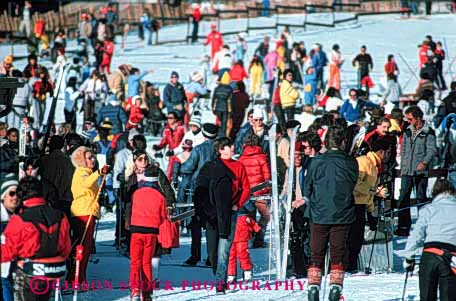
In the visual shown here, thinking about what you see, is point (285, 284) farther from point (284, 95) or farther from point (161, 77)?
point (161, 77)

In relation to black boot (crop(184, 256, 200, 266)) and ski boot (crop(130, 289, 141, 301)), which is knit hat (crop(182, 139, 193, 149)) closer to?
black boot (crop(184, 256, 200, 266))

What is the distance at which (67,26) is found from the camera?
47562 mm

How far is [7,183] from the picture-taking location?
11.1 m

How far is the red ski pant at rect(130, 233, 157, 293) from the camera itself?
496 inches

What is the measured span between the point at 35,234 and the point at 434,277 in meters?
3.34

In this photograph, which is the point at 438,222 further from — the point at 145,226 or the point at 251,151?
the point at 251,151

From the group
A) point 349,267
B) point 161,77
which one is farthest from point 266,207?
point 161,77

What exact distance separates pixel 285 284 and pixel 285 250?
0.36 meters

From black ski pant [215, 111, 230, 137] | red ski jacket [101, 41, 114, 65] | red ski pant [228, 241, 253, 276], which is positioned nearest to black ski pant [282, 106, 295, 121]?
black ski pant [215, 111, 230, 137]

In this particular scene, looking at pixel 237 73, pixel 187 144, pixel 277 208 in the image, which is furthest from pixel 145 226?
pixel 237 73

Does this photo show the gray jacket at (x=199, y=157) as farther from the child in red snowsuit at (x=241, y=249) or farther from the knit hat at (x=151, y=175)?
the knit hat at (x=151, y=175)

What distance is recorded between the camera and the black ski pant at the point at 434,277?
37.6 feet

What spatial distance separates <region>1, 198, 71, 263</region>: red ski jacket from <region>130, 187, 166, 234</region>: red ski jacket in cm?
143

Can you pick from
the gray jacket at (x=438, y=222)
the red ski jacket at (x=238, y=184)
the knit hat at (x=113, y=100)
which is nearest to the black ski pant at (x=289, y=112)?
the knit hat at (x=113, y=100)
